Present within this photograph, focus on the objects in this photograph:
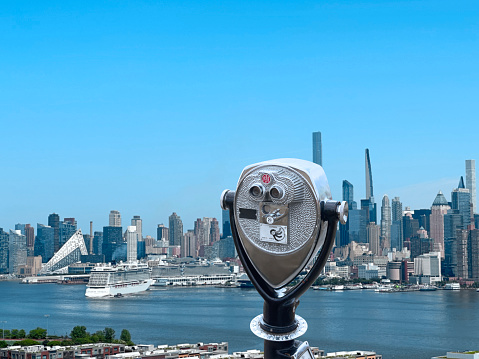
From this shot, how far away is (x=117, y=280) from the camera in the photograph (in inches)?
813

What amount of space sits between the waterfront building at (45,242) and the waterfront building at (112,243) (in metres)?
2.45

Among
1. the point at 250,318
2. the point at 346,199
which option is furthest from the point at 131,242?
the point at 250,318

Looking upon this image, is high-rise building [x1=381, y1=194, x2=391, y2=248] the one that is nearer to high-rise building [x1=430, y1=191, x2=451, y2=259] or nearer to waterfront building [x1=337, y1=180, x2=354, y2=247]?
waterfront building [x1=337, y1=180, x2=354, y2=247]

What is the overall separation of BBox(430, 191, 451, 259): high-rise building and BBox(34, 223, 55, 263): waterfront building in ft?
54.9

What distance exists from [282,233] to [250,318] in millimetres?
11752

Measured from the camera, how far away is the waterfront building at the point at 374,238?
35562 millimetres

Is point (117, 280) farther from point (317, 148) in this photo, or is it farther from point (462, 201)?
point (317, 148)

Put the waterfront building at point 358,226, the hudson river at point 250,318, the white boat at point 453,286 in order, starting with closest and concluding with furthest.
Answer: the hudson river at point 250,318 → the white boat at point 453,286 → the waterfront building at point 358,226

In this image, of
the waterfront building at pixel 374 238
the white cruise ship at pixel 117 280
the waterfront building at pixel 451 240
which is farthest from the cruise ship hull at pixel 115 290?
the waterfront building at pixel 374 238

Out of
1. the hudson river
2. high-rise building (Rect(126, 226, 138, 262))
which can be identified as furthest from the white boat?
high-rise building (Rect(126, 226, 138, 262))

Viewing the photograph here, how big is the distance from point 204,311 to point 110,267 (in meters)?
6.66

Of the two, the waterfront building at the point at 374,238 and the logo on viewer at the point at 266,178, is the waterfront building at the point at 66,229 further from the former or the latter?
the logo on viewer at the point at 266,178

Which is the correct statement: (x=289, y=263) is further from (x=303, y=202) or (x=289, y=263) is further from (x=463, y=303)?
(x=463, y=303)

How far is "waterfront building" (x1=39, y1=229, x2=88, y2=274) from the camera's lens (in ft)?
105
